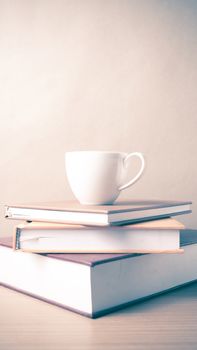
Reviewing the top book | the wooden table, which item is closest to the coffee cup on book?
the top book

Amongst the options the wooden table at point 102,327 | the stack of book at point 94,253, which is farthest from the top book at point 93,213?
the wooden table at point 102,327

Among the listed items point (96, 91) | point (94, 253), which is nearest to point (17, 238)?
point (94, 253)

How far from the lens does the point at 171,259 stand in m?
0.65

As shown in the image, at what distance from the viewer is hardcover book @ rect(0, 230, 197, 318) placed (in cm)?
53

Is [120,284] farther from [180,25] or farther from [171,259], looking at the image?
[180,25]

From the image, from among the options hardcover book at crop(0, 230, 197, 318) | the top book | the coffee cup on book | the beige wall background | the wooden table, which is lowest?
the wooden table

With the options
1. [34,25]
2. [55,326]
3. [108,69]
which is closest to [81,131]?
[108,69]

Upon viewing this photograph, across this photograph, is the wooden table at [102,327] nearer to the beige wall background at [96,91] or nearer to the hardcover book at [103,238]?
the hardcover book at [103,238]

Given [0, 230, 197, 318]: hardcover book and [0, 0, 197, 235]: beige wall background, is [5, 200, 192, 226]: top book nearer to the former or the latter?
[0, 230, 197, 318]: hardcover book

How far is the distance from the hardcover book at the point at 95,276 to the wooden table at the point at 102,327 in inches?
0.7

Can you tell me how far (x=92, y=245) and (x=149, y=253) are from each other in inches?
3.4

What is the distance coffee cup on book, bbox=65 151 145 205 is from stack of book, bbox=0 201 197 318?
0.07 meters

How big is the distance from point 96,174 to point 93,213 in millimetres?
102

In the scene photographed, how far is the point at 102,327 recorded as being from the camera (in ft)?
1.63
